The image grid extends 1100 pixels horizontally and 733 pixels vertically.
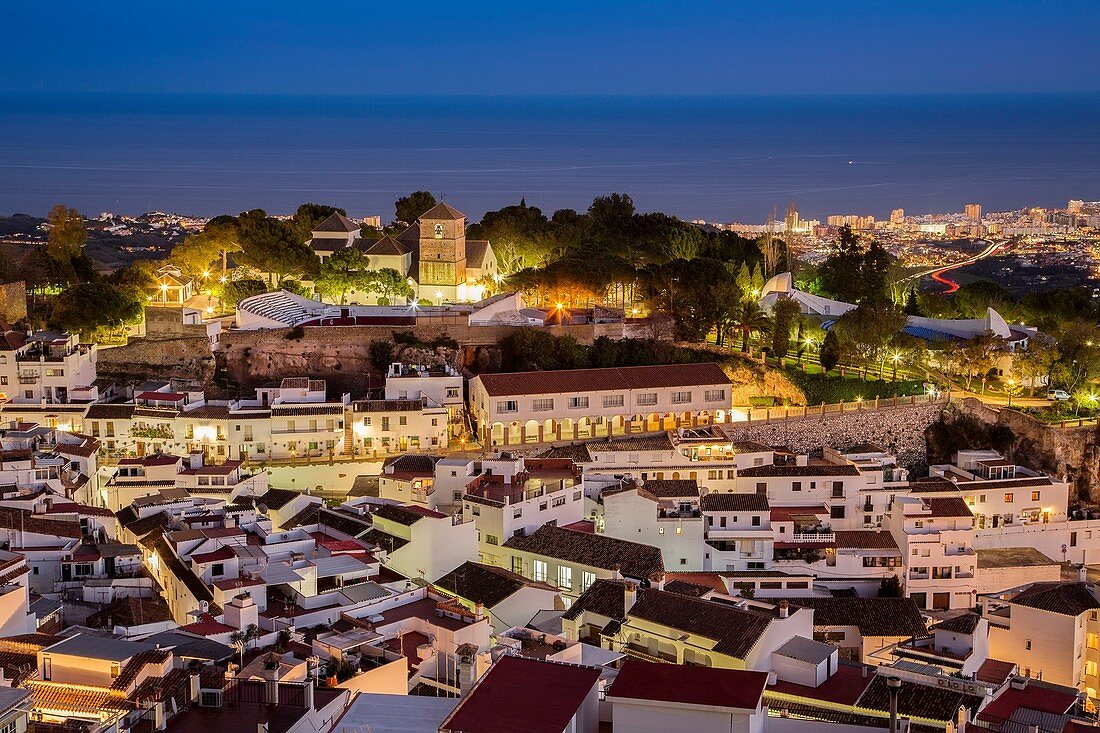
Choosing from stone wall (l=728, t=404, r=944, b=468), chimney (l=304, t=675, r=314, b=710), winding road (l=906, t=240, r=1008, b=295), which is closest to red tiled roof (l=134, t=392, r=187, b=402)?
stone wall (l=728, t=404, r=944, b=468)

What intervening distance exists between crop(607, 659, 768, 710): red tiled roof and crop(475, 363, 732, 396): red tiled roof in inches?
509

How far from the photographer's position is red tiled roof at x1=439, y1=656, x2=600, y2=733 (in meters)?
→ 8.59

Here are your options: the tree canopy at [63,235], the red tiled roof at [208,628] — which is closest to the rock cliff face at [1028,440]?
the red tiled roof at [208,628]

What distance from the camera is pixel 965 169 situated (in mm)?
84062

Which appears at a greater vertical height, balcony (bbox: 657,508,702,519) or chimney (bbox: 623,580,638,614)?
balcony (bbox: 657,508,702,519)

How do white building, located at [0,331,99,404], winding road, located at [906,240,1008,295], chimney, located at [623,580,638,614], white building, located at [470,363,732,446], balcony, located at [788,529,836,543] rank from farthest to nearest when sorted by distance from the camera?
1. winding road, located at [906,240,1008,295]
2. white building, located at [470,363,732,446]
3. white building, located at [0,331,99,404]
4. balcony, located at [788,529,836,543]
5. chimney, located at [623,580,638,614]

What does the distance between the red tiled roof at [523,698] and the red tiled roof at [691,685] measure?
0.28 metres

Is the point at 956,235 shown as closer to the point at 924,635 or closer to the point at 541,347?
the point at 541,347

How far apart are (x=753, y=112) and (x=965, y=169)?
68119 millimetres

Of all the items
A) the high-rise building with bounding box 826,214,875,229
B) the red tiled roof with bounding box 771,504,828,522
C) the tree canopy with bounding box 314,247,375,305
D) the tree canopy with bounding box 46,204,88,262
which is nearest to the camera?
the red tiled roof with bounding box 771,504,828,522

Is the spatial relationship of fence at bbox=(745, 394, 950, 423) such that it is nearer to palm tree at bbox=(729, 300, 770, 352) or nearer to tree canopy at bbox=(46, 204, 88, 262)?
palm tree at bbox=(729, 300, 770, 352)

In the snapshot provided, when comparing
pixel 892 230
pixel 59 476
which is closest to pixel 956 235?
pixel 892 230

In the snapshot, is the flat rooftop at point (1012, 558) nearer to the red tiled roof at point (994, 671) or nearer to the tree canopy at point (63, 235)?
the red tiled roof at point (994, 671)

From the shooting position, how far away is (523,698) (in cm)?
900
